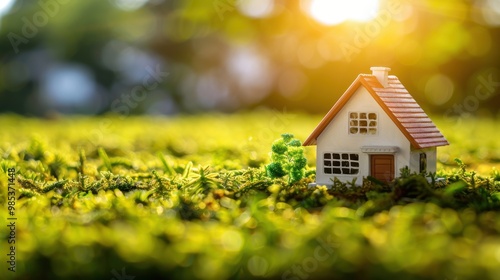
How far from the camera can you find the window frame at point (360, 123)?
5.02 meters

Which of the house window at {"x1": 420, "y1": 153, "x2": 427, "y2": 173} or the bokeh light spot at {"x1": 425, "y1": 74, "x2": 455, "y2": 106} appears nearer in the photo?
the house window at {"x1": 420, "y1": 153, "x2": 427, "y2": 173}

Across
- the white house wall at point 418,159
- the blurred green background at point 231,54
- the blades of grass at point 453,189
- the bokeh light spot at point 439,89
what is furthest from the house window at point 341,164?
the bokeh light spot at point 439,89

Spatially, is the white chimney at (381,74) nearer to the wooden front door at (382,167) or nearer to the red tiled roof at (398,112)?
the red tiled roof at (398,112)

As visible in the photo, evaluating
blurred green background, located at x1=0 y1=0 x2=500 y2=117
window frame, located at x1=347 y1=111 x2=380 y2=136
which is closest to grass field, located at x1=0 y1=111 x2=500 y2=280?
window frame, located at x1=347 y1=111 x2=380 y2=136

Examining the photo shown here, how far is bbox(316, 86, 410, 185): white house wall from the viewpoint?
16.2ft

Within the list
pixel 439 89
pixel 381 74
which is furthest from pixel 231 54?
pixel 381 74

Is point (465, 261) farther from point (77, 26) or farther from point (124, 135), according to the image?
point (77, 26)

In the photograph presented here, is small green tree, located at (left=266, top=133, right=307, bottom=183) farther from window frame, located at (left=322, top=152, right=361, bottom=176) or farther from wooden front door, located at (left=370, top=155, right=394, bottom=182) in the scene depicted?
wooden front door, located at (left=370, top=155, right=394, bottom=182)

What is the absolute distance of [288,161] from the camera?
5207 mm

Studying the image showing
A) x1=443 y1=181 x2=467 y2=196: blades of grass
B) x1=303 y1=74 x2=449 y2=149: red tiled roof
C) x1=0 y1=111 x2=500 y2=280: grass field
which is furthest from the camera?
x1=303 y1=74 x2=449 y2=149: red tiled roof

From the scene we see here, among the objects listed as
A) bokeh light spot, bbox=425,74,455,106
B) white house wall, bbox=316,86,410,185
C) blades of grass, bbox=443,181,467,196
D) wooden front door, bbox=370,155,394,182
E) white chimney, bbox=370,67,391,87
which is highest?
bokeh light spot, bbox=425,74,455,106

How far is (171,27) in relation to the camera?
19.2m

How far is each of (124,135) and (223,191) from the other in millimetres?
5471

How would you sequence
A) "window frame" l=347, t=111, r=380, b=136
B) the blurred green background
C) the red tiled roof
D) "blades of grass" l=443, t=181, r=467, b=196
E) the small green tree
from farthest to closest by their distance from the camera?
1. the blurred green background
2. the small green tree
3. "window frame" l=347, t=111, r=380, b=136
4. the red tiled roof
5. "blades of grass" l=443, t=181, r=467, b=196
